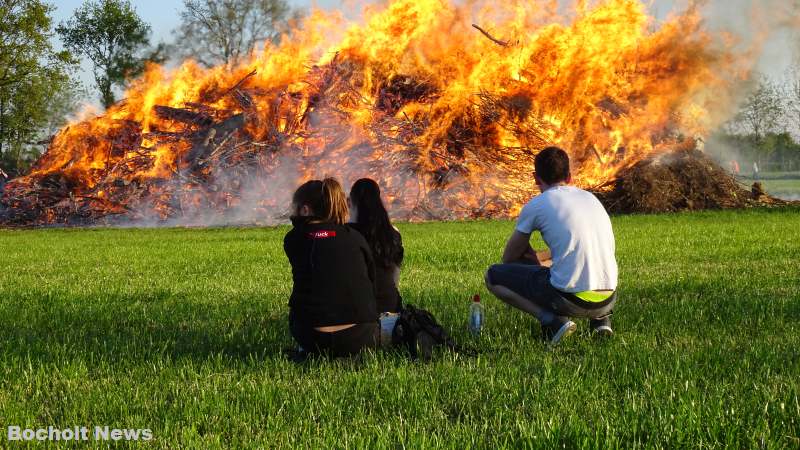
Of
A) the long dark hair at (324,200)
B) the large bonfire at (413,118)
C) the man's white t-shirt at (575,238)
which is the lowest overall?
the man's white t-shirt at (575,238)

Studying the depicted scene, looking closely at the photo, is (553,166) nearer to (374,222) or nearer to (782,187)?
(374,222)

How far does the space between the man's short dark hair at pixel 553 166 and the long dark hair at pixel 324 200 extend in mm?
1822

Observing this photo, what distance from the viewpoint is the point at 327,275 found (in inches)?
230

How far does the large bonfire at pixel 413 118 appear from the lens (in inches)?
1120

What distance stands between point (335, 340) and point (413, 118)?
80.3 feet

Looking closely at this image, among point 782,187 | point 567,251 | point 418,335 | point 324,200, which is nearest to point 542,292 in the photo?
point 567,251

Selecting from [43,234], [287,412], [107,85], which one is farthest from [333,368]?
[107,85]

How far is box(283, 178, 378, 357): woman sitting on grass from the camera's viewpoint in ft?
19.2

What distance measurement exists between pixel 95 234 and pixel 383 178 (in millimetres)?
9978

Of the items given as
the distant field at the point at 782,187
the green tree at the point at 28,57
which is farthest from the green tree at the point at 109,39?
the distant field at the point at 782,187

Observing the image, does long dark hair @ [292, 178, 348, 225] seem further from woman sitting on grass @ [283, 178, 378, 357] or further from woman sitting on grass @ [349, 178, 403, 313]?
woman sitting on grass @ [349, 178, 403, 313]

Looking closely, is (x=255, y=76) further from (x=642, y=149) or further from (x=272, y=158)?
(x=642, y=149)

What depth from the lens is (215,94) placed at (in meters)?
31.7

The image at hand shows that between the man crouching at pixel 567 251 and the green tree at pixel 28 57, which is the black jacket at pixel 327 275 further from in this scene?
the green tree at pixel 28 57
